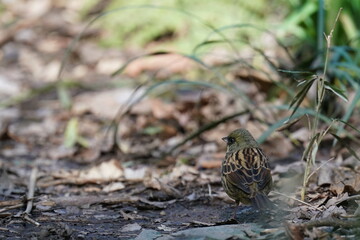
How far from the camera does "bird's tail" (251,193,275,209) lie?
3803mm

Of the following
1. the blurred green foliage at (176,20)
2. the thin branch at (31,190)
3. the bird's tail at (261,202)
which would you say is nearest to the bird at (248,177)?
the bird's tail at (261,202)

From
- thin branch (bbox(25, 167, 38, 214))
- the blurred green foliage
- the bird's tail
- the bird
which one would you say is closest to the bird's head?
the bird

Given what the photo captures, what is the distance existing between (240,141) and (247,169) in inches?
20.0

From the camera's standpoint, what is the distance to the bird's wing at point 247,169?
395 centimetres

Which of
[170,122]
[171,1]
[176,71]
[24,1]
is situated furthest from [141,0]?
[24,1]

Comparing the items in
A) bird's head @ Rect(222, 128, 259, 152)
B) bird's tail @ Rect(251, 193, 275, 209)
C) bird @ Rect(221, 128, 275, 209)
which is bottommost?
bird's tail @ Rect(251, 193, 275, 209)

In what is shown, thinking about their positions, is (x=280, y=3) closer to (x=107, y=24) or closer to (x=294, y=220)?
(x=107, y=24)

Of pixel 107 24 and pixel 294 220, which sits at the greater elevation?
pixel 107 24

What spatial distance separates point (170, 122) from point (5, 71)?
3966mm

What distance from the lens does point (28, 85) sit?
379 inches

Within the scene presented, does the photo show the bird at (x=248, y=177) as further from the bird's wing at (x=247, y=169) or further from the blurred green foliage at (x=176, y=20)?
the blurred green foliage at (x=176, y=20)

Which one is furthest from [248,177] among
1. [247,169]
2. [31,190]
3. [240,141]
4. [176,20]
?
[176,20]

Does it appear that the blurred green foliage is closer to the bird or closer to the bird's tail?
the bird

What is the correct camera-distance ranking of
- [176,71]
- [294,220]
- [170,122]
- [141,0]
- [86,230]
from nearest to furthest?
[294,220] < [86,230] < [170,122] < [176,71] < [141,0]
